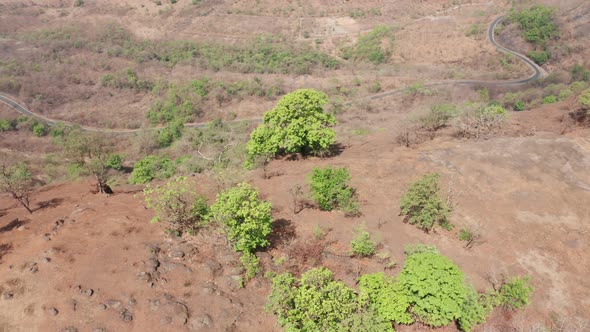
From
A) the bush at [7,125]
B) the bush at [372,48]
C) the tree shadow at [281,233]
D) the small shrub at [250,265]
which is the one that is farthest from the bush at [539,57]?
the bush at [7,125]

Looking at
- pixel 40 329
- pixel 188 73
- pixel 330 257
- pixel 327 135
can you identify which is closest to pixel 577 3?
pixel 327 135

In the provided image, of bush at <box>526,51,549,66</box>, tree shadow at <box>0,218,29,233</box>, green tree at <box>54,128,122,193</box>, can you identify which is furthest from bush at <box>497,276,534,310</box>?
bush at <box>526,51,549,66</box>

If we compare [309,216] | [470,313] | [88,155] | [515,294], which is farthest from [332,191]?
[88,155]

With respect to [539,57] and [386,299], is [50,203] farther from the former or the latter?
[539,57]

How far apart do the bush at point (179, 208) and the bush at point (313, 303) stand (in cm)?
757

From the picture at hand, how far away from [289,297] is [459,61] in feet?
311

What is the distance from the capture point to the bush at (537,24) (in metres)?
89.8

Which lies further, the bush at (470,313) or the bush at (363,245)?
the bush at (363,245)

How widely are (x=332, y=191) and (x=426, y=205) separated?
6.86 meters

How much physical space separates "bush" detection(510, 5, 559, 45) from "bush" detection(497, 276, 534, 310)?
93.2 m

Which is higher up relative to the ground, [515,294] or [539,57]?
[539,57]

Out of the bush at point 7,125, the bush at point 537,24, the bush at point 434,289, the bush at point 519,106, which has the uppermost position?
the bush at point 537,24

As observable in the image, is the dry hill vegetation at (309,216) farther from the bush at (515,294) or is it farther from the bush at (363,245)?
the bush at (363,245)

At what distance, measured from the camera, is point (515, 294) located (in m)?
19.6
